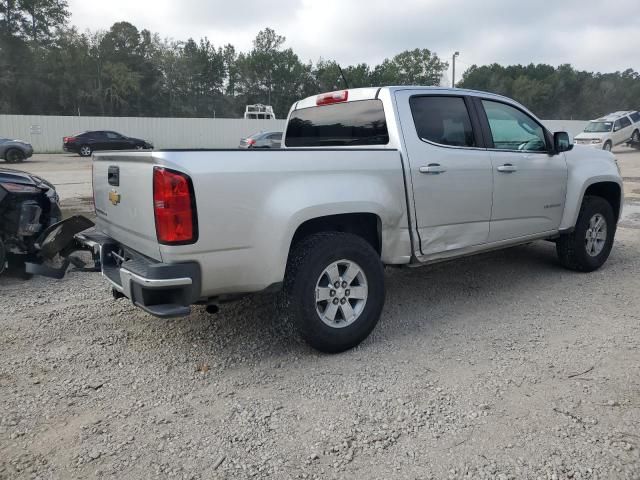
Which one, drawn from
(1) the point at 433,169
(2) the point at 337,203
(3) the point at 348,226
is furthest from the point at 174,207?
(1) the point at 433,169

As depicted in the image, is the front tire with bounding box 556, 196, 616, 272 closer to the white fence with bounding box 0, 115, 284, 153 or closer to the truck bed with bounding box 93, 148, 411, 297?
the truck bed with bounding box 93, 148, 411, 297

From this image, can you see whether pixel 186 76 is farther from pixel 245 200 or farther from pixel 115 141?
pixel 245 200

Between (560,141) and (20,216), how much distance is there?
213 inches

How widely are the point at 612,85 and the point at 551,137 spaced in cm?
8385

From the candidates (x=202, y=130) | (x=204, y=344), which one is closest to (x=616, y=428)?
(x=204, y=344)

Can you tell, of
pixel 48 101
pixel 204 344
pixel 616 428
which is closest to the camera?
pixel 616 428

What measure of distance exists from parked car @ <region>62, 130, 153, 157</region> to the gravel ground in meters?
23.8

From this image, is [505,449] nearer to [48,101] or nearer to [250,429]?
[250,429]

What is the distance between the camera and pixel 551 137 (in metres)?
5.20

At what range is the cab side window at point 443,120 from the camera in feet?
13.9

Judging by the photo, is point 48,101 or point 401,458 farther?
point 48,101

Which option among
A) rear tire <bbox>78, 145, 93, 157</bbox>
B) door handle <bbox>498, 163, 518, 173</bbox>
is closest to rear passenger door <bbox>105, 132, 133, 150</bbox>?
rear tire <bbox>78, 145, 93, 157</bbox>

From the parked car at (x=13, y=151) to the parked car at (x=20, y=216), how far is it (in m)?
19.0

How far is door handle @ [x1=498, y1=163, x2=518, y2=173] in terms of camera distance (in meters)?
4.63
